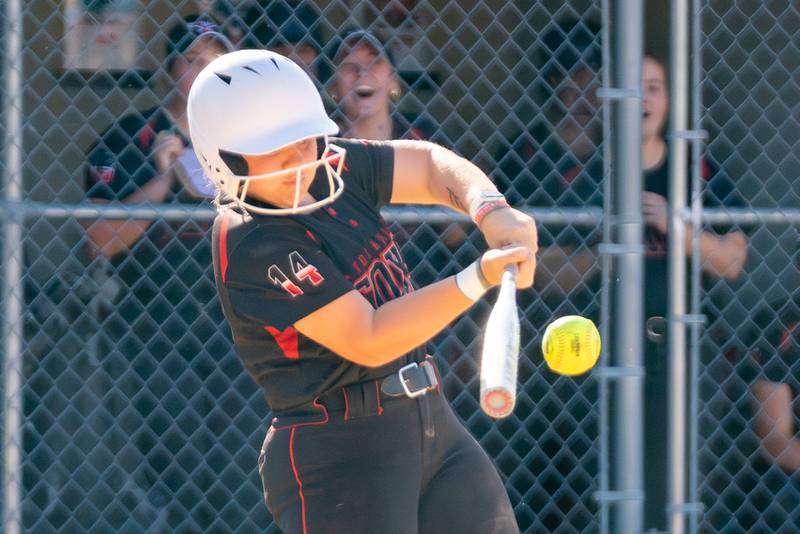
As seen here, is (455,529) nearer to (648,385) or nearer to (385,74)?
(648,385)

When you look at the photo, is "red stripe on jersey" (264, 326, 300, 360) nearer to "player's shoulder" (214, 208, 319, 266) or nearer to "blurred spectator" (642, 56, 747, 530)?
"player's shoulder" (214, 208, 319, 266)

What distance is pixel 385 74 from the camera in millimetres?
4223

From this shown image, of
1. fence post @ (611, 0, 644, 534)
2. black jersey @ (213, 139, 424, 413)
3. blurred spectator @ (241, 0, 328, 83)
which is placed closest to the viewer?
black jersey @ (213, 139, 424, 413)

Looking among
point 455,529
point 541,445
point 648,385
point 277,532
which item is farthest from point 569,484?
point 455,529

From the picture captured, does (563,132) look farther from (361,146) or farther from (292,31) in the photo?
(361,146)

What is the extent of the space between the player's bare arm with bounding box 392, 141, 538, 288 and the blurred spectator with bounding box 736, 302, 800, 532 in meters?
1.75

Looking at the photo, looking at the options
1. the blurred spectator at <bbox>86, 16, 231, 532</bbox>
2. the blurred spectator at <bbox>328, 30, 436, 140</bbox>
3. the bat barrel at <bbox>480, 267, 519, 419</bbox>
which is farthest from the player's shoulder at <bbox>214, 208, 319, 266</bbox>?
the blurred spectator at <bbox>328, 30, 436, 140</bbox>

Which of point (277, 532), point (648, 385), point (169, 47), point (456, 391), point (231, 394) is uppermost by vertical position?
point (169, 47)

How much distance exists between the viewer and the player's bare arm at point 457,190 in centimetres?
266

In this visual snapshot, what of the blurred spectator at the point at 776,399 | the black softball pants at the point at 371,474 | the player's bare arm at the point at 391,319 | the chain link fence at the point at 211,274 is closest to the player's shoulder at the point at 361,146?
the player's bare arm at the point at 391,319

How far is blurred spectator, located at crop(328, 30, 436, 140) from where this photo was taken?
4211mm

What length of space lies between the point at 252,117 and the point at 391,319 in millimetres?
515

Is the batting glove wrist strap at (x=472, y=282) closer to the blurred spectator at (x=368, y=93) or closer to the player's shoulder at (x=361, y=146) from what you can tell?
the player's shoulder at (x=361, y=146)

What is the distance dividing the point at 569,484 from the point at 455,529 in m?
1.51
